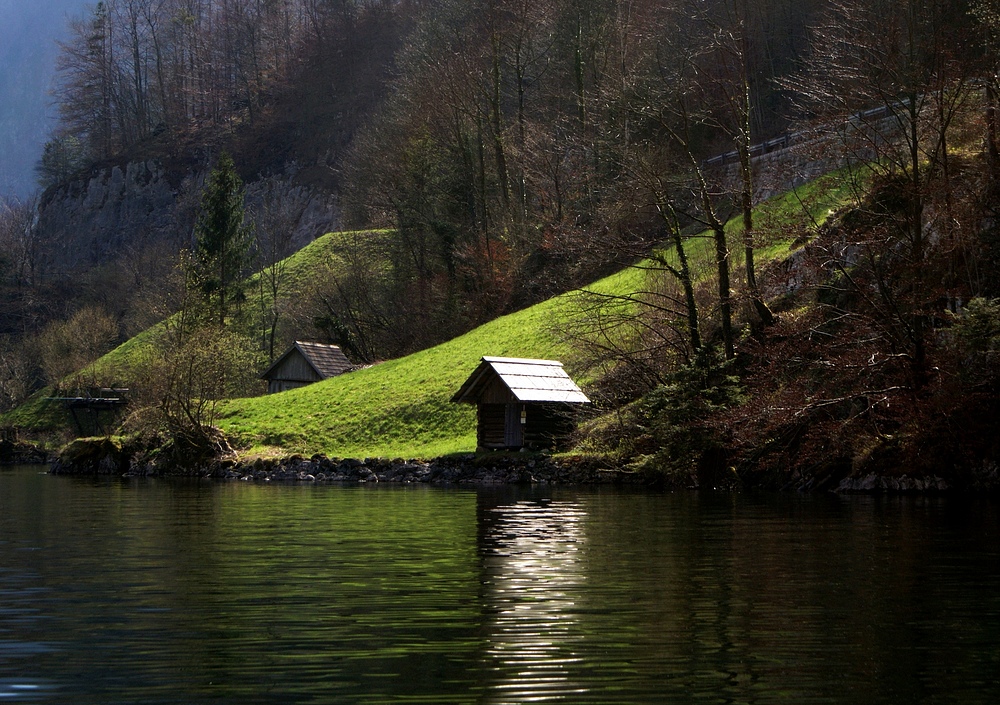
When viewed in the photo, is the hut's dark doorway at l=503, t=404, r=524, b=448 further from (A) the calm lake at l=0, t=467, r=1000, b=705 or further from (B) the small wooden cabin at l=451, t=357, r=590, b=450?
(A) the calm lake at l=0, t=467, r=1000, b=705

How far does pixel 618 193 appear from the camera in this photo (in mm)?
54812

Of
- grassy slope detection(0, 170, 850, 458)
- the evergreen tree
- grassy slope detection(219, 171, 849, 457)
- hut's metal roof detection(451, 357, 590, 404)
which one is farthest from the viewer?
the evergreen tree

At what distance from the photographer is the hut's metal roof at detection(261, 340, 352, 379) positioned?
6656 centimetres

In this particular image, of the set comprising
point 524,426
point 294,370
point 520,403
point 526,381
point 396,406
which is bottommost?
point 524,426

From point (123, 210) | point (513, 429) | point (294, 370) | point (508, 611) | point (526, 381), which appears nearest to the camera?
point (508, 611)

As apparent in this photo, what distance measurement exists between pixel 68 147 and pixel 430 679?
461 feet

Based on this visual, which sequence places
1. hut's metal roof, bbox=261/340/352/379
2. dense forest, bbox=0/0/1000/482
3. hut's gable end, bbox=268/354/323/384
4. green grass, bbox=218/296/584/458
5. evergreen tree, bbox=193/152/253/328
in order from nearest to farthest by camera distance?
dense forest, bbox=0/0/1000/482 < green grass, bbox=218/296/584/458 < hut's metal roof, bbox=261/340/352/379 < hut's gable end, bbox=268/354/323/384 < evergreen tree, bbox=193/152/253/328

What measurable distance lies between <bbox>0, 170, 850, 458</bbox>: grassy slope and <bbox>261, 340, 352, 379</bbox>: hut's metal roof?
564cm

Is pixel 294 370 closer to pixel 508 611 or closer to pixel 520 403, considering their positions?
pixel 520 403

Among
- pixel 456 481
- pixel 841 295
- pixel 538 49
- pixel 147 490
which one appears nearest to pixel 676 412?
pixel 841 295

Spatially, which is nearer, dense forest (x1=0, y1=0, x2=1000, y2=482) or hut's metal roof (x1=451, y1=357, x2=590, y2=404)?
dense forest (x1=0, y1=0, x2=1000, y2=482)

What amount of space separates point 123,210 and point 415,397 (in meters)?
82.0

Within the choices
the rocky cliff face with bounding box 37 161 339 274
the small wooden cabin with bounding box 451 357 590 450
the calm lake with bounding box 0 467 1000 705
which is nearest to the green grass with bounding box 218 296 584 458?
the small wooden cabin with bounding box 451 357 590 450

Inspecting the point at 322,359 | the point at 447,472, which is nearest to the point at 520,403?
the point at 447,472
